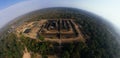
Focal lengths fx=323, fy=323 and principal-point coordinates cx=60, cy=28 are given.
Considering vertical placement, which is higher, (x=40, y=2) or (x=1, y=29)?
(x=40, y=2)

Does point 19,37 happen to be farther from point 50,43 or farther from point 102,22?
point 102,22

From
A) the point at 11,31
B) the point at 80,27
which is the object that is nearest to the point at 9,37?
the point at 11,31

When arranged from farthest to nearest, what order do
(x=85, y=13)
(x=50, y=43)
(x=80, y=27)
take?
(x=85, y=13)
(x=80, y=27)
(x=50, y=43)

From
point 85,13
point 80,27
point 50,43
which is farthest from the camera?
point 85,13

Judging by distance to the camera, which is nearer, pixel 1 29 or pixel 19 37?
pixel 19 37

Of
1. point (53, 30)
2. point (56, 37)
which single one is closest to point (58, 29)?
point (53, 30)
